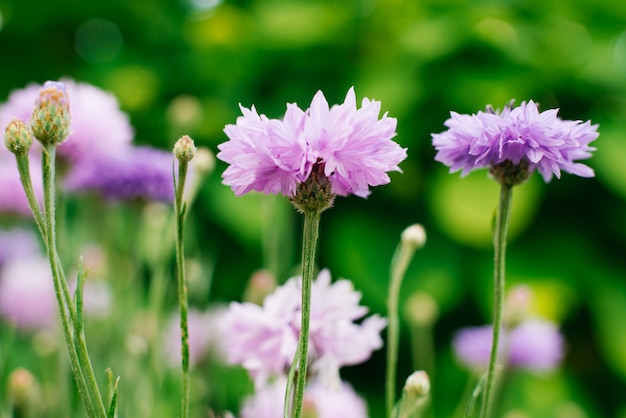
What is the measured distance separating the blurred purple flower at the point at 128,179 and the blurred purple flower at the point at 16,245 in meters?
0.26

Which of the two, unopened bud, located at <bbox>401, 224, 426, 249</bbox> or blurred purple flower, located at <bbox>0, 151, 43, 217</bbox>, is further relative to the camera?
blurred purple flower, located at <bbox>0, 151, 43, 217</bbox>

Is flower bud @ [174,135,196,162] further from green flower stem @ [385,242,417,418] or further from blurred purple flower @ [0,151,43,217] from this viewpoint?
blurred purple flower @ [0,151,43,217]

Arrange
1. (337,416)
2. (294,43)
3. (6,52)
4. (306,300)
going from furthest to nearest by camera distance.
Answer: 1. (6,52)
2. (294,43)
3. (337,416)
4. (306,300)

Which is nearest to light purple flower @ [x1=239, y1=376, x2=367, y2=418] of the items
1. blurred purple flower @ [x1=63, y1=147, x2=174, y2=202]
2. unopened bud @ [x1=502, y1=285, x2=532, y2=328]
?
unopened bud @ [x1=502, y1=285, x2=532, y2=328]

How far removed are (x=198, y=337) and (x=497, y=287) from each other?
0.54 metres

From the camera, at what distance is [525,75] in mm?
1240

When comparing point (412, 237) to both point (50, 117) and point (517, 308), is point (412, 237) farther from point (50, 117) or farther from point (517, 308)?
point (50, 117)

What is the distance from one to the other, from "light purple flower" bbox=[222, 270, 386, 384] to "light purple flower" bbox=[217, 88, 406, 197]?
124mm

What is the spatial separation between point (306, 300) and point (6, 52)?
1.51 m

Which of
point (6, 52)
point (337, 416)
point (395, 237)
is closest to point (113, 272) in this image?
point (337, 416)

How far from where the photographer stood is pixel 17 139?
0.32 m

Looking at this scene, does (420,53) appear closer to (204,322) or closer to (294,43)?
(294,43)

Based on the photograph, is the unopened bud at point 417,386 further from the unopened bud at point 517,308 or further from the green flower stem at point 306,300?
the unopened bud at point 517,308

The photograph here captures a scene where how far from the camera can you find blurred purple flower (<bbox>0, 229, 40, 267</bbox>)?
38.1 inches
